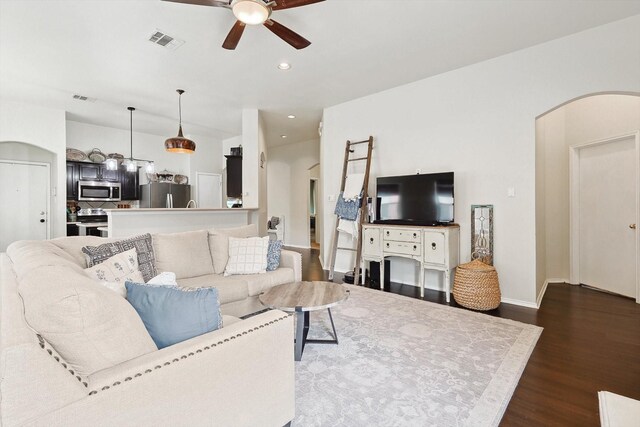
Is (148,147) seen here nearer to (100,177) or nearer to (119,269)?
(100,177)

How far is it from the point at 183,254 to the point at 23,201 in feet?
16.2

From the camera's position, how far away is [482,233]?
3656mm

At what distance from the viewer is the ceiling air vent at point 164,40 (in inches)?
119

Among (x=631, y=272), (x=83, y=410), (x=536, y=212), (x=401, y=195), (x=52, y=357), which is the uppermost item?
(x=401, y=195)

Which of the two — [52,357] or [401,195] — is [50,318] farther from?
[401,195]

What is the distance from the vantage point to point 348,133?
504 cm

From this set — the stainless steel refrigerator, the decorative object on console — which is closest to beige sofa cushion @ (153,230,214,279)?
the decorative object on console

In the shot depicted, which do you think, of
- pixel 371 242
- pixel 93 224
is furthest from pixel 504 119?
pixel 93 224

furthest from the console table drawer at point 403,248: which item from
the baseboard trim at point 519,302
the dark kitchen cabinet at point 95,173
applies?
the dark kitchen cabinet at point 95,173

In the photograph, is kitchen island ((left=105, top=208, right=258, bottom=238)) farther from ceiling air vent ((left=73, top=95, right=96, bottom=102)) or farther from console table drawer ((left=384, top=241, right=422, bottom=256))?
console table drawer ((left=384, top=241, right=422, bottom=256))

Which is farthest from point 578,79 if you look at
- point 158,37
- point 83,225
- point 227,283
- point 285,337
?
point 83,225

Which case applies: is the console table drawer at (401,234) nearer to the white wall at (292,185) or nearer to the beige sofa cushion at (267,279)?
the beige sofa cushion at (267,279)

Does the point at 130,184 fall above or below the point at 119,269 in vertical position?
above

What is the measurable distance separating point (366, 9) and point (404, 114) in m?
1.95
